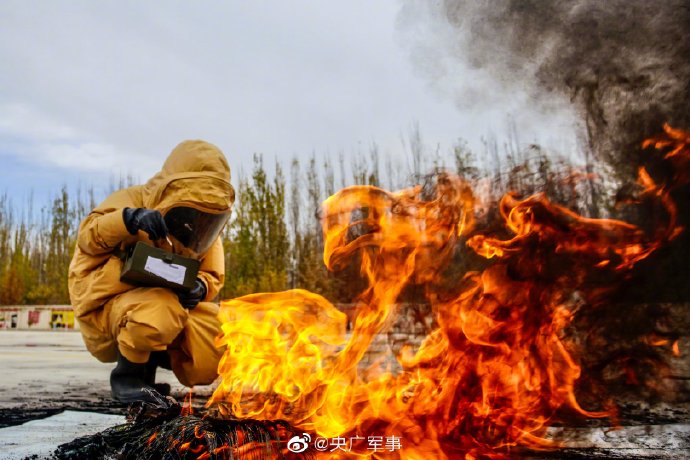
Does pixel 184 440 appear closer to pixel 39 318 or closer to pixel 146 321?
pixel 146 321

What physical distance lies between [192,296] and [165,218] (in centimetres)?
62

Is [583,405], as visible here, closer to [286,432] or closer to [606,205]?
[606,205]

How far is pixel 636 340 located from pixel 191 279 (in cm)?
326

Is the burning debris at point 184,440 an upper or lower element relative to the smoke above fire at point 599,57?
lower

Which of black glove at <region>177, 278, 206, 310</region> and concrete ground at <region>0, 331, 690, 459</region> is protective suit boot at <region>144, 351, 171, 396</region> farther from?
black glove at <region>177, 278, 206, 310</region>

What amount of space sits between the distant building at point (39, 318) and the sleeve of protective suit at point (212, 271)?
20439 millimetres

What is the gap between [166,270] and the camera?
3.61 m

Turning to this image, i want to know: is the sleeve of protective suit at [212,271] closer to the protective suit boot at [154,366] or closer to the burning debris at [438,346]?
the burning debris at [438,346]

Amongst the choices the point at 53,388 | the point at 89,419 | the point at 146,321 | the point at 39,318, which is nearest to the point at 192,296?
the point at 146,321

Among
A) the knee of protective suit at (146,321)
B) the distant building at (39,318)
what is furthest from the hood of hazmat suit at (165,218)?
the distant building at (39,318)

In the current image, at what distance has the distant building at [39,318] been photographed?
2220cm

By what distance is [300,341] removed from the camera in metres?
3.27

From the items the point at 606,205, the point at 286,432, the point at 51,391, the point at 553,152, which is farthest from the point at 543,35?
the point at 51,391

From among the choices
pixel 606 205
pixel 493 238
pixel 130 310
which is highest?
pixel 606 205
